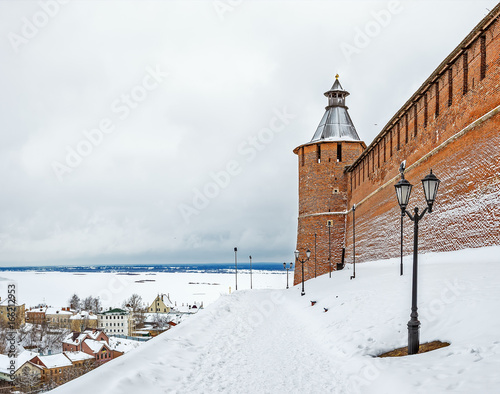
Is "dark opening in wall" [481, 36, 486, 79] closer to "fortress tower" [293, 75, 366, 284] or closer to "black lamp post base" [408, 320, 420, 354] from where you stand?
"black lamp post base" [408, 320, 420, 354]

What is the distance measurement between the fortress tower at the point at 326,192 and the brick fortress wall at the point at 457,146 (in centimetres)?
872

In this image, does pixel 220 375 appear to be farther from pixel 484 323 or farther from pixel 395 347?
pixel 484 323

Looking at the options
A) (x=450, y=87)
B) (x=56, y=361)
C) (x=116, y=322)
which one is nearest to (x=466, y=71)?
(x=450, y=87)

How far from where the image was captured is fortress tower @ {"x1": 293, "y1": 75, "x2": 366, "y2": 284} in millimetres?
27656

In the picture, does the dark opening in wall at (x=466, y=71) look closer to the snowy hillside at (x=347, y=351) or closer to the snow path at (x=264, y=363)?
the snowy hillside at (x=347, y=351)

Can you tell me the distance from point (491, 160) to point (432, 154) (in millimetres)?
3803

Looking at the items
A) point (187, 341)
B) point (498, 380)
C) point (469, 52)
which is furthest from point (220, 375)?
point (469, 52)

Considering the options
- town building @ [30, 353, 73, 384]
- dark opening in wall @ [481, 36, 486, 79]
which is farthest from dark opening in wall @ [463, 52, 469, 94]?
town building @ [30, 353, 73, 384]

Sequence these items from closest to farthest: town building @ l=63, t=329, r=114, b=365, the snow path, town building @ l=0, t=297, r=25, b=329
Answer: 1. the snow path
2. town building @ l=0, t=297, r=25, b=329
3. town building @ l=63, t=329, r=114, b=365

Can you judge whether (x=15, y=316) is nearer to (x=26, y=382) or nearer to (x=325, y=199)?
(x=26, y=382)

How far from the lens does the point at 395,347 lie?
6172 mm

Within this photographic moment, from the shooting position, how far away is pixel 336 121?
94.9 ft

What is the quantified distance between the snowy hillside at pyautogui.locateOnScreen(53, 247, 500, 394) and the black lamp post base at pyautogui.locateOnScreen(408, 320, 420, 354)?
335 mm

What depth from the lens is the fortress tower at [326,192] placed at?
90.7 feet
